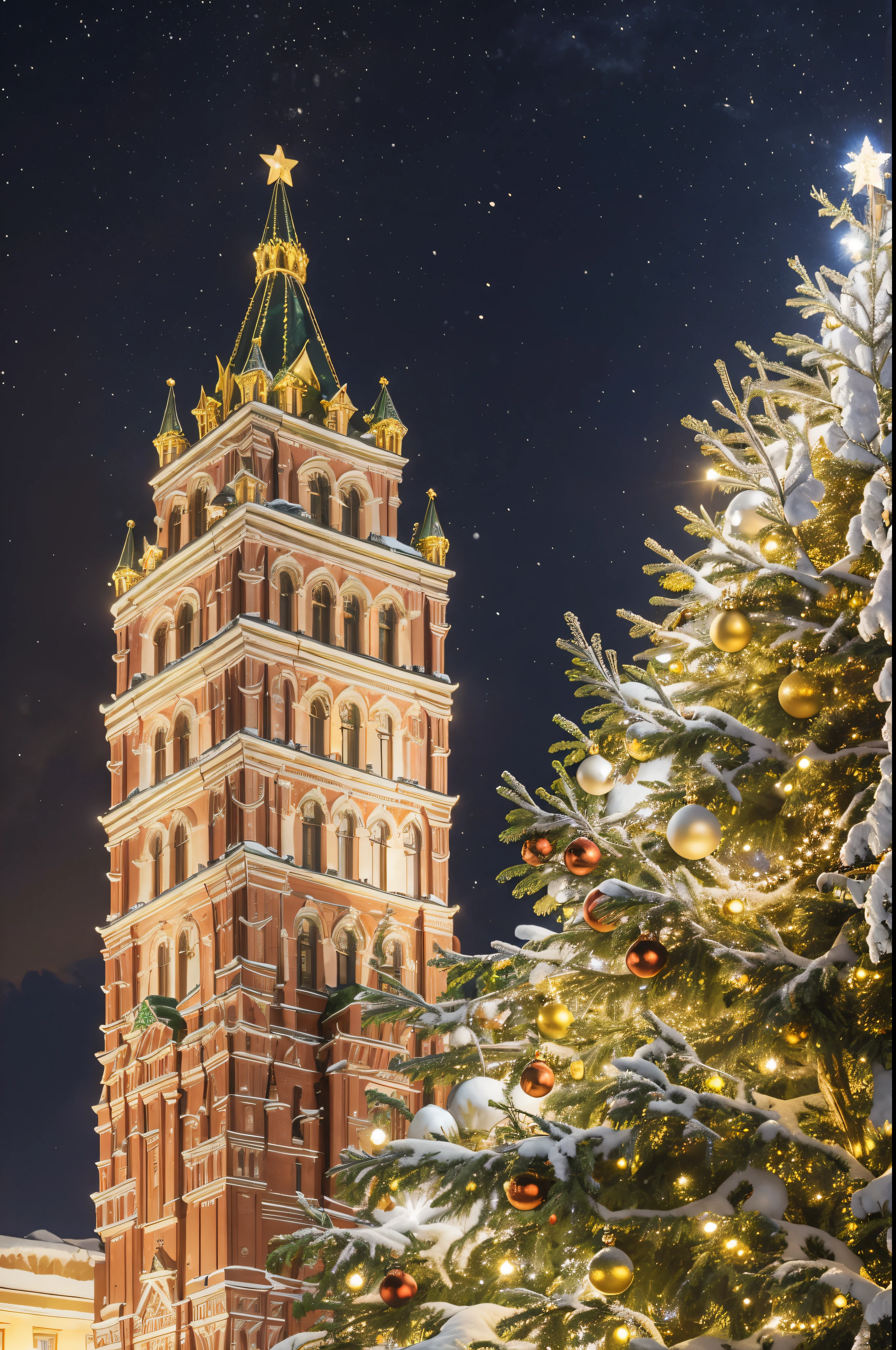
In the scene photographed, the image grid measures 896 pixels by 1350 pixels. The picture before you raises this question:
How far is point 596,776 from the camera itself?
7348 millimetres

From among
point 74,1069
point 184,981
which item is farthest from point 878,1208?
point 74,1069

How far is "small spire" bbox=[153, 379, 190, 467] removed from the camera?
33.3m

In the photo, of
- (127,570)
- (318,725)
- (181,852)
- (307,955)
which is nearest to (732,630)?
(307,955)

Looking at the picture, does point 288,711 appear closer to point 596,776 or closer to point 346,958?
point 346,958

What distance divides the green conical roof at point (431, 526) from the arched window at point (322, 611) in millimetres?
3040

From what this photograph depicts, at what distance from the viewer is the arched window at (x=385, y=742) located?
99.7 feet

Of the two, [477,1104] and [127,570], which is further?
[127,570]

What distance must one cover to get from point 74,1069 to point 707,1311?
3238 cm

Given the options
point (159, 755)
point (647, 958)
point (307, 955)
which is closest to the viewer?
point (647, 958)

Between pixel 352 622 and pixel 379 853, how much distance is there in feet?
14.7

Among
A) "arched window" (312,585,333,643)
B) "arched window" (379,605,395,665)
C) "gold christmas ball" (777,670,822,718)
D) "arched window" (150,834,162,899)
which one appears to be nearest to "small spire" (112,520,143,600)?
"arched window" (312,585,333,643)

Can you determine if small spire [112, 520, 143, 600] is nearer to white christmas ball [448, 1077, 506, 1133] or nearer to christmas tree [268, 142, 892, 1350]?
white christmas ball [448, 1077, 506, 1133]

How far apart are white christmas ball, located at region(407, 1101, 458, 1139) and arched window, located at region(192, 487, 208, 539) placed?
2474cm

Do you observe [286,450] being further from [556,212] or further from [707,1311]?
[707,1311]
